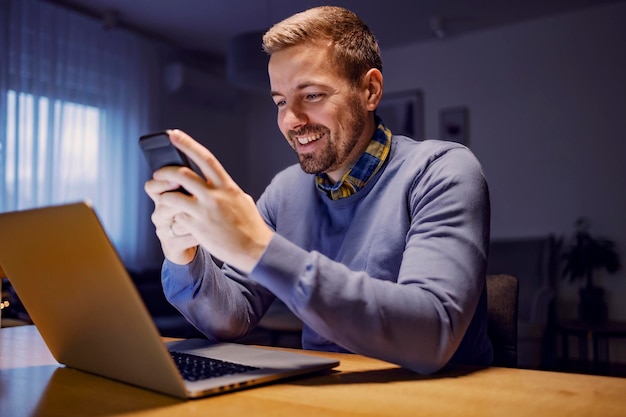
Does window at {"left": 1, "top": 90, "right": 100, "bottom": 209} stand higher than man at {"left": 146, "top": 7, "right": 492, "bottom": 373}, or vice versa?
window at {"left": 1, "top": 90, "right": 100, "bottom": 209}

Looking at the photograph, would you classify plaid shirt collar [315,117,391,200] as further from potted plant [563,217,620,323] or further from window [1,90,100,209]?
window [1,90,100,209]

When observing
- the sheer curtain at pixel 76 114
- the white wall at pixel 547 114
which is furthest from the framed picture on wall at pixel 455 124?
the sheer curtain at pixel 76 114

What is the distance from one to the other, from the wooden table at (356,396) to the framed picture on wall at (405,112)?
469 centimetres

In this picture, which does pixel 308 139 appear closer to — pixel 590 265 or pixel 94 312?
pixel 94 312

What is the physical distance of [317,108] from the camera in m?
1.21

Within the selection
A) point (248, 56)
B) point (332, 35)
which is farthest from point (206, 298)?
point (248, 56)

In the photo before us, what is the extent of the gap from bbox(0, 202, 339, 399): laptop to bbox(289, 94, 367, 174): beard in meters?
0.48

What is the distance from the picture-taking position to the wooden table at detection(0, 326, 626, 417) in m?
0.61

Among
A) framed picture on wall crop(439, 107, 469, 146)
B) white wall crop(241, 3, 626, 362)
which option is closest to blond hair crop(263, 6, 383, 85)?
white wall crop(241, 3, 626, 362)

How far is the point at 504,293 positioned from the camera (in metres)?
1.20

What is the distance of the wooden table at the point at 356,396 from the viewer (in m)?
0.61

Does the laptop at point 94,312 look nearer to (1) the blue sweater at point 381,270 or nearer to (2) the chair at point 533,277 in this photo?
(1) the blue sweater at point 381,270

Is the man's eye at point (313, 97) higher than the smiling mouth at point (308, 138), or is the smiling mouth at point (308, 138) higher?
the man's eye at point (313, 97)

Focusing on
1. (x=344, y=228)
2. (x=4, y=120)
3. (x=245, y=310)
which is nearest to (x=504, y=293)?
(x=344, y=228)
